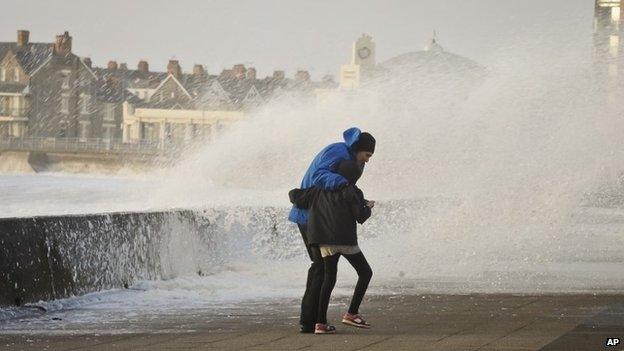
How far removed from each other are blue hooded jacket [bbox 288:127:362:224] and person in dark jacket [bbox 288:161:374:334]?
0.06 metres

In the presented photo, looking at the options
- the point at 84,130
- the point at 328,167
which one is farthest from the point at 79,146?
the point at 328,167

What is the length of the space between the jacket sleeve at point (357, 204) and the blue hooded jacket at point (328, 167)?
0.42ft

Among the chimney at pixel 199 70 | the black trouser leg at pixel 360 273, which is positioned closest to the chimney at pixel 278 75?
the chimney at pixel 199 70

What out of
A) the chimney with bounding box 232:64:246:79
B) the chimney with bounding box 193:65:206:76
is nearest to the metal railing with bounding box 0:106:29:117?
the chimney with bounding box 193:65:206:76

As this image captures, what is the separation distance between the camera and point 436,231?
27.4 meters

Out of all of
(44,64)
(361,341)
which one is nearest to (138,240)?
(361,341)

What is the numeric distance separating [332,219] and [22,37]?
536 feet

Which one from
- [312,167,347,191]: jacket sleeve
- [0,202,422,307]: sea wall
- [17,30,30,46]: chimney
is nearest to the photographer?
[312,167,347,191]: jacket sleeve

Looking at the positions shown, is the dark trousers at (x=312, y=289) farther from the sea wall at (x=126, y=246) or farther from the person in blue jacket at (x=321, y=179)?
the sea wall at (x=126, y=246)

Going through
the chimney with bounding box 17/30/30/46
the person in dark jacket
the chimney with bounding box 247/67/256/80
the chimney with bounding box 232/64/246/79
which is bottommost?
the person in dark jacket

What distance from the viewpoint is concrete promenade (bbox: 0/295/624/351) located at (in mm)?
10844

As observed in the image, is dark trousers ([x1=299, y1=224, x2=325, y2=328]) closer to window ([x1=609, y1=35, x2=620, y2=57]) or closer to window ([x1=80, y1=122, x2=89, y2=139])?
window ([x1=609, y1=35, x2=620, y2=57])

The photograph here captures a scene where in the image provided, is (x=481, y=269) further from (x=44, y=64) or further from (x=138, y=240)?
(x=44, y=64)

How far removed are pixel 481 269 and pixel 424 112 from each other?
25461 mm
